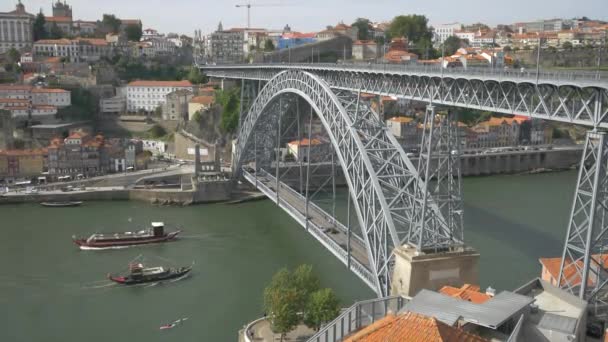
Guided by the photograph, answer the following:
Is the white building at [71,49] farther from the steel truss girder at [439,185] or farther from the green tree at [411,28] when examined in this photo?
the steel truss girder at [439,185]

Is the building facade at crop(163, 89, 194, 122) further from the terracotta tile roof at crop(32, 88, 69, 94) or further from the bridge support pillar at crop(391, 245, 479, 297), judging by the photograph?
the bridge support pillar at crop(391, 245, 479, 297)

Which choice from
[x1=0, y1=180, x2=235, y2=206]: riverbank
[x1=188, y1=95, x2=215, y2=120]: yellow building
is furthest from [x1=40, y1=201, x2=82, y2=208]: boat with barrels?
[x1=188, y1=95, x2=215, y2=120]: yellow building

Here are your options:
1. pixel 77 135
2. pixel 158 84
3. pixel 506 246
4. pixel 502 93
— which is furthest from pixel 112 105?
pixel 502 93

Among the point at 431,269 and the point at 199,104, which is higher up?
the point at 199,104

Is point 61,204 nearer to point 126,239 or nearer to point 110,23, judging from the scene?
point 126,239

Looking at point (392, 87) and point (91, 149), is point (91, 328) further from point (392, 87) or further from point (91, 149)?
point (91, 149)
